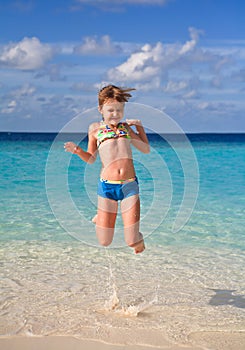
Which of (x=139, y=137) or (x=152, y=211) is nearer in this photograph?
(x=139, y=137)

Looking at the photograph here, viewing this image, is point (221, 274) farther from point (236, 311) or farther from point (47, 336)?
point (47, 336)

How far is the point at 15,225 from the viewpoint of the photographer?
966 centimetres

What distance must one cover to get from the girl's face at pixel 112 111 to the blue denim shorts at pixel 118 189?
0.59 meters

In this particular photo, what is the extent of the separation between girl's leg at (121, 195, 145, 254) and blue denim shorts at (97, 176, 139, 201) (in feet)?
0.17

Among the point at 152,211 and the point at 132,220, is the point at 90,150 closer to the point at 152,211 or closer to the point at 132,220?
the point at 132,220

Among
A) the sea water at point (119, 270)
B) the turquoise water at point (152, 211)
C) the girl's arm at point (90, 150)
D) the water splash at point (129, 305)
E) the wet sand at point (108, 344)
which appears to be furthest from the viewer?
the turquoise water at point (152, 211)

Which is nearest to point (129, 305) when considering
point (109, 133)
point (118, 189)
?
point (118, 189)

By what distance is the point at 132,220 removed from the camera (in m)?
5.05

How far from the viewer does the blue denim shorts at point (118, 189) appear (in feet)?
16.8

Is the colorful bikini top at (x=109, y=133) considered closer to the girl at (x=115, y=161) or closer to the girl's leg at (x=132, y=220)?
the girl at (x=115, y=161)

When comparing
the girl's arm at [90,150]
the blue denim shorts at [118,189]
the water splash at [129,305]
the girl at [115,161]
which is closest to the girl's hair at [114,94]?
the girl at [115,161]

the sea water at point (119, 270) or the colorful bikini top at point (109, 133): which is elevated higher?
the colorful bikini top at point (109, 133)

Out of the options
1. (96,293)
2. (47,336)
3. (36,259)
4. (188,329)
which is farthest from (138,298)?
(36,259)

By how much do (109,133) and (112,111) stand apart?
21cm
